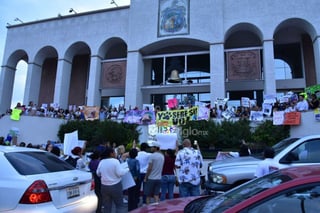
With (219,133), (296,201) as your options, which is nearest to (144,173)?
(296,201)

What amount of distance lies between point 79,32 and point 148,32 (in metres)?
7.42

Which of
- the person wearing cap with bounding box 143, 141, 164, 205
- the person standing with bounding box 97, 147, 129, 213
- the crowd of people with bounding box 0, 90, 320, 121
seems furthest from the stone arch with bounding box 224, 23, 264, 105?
the person standing with bounding box 97, 147, 129, 213

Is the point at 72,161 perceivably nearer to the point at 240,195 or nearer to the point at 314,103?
the point at 240,195

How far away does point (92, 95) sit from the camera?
22453 millimetres

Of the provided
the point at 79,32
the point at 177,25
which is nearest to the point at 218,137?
the point at 177,25


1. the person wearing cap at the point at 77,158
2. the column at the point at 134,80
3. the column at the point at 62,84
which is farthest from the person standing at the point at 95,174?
the column at the point at 62,84

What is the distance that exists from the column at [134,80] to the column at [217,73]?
628cm

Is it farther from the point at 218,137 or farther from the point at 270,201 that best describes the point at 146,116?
the point at 270,201

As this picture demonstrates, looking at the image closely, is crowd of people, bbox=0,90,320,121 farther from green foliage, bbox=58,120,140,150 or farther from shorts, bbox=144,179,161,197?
shorts, bbox=144,179,161,197

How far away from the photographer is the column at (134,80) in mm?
21375

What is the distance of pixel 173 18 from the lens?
70.4 feet

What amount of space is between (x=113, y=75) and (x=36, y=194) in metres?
20.0

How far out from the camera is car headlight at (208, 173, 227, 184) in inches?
207

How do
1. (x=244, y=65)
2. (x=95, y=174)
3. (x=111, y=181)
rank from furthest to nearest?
1. (x=244, y=65)
2. (x=95, y=174)
3. (x=111, y=181)
